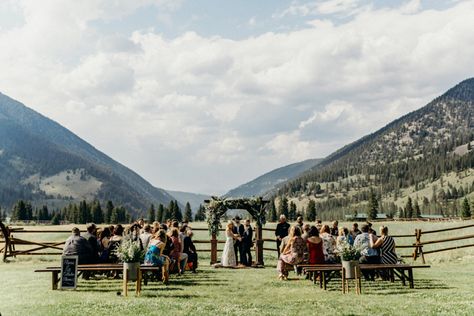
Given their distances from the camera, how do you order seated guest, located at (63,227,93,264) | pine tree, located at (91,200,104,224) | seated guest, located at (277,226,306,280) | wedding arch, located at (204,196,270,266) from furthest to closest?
pine tree, located at (91,200,104,224) → wedding arch, located at (204,196,270,266) → seated guest, located at (277,226,306,280) → seated guest, located at (63,227,93,264)

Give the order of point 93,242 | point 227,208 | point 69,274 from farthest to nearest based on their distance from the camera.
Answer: point 227,208 < point 93,242 < point 69,274

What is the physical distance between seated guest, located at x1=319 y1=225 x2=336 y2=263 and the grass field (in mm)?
1114

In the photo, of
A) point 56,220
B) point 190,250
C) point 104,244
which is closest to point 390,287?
point 190,250

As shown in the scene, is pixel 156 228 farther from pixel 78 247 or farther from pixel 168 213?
pixel 168 213

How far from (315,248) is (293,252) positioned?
37.5 inches

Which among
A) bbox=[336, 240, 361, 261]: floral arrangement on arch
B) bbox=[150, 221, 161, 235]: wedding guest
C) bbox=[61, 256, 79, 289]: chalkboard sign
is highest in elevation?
bbox=[150, 221, 161, 235]: wedding guest

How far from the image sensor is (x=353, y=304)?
12695mm

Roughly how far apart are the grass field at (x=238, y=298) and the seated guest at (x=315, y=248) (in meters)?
0.81

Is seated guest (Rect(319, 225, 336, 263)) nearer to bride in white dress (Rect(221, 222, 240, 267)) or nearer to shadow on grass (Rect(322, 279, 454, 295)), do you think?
shadow on grass (Rect(322, 279, 454, 295))

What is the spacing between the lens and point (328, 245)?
62.9 feet

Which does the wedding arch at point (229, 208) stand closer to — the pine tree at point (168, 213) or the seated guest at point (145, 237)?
the seated guest at point (145, 237)

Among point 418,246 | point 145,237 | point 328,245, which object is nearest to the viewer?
point 145,237

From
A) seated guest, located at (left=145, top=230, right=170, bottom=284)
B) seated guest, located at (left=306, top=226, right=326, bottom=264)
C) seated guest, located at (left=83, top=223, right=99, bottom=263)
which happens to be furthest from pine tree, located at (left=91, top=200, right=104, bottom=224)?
seated guest, located at (left=306, top=226, right=326, bottom=264)

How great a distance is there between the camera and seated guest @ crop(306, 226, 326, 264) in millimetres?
17766
